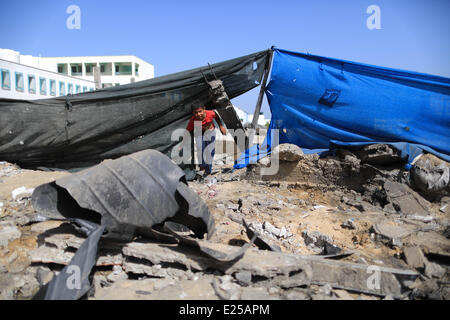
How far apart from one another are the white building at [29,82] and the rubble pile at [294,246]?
1857cm

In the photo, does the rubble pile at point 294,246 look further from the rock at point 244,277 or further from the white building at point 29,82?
the white building at point 29,82

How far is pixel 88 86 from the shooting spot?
28.4 meters

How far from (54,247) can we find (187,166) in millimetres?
3397

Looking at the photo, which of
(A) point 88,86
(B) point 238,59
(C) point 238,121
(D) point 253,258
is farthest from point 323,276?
(A) point 88,86

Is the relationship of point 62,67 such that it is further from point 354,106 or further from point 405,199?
point 405,199

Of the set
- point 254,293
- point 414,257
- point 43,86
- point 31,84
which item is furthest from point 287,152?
point 43,86

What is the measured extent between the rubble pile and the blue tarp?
380mm

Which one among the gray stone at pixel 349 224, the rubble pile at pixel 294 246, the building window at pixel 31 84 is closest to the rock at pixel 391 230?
the rubble pile at pixel 294 246

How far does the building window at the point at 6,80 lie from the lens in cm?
1871

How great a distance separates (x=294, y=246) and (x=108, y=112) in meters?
4.42

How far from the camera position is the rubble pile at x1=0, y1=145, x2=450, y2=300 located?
7.38ft

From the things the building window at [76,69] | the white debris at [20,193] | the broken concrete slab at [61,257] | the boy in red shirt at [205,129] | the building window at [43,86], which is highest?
the building window at [76,69]

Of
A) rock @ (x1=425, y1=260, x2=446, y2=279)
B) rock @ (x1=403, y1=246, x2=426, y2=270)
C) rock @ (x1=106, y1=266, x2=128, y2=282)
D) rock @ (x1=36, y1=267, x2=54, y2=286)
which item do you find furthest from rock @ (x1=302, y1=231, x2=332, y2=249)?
rock @ (x1=36, y1=267, x2=54, y2=286)

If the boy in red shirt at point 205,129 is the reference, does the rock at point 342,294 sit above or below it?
below
